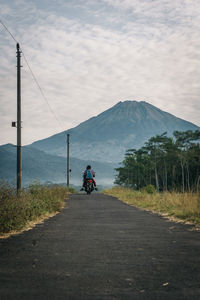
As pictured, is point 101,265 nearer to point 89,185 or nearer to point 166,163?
point 89,185

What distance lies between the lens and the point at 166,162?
308ft

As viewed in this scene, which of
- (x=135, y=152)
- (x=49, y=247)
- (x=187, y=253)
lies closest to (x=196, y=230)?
(x=187, y=253)

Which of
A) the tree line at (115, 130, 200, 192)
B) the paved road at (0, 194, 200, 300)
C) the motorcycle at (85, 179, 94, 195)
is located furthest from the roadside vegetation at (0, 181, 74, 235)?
the tree line at (115, 130, 200, 192)

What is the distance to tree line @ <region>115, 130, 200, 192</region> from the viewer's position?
8562 centimetres

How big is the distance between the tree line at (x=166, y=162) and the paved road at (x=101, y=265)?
74344 mm

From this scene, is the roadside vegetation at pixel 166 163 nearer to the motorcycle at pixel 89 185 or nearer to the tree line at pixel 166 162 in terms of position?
the tree line at pixel 166 162

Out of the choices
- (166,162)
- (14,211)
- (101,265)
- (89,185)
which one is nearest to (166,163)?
(166,162)

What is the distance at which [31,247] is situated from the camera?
275 inches

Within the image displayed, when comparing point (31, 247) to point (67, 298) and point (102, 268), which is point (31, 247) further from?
point (67, 298)

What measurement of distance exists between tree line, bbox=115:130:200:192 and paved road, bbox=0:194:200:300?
74.3m

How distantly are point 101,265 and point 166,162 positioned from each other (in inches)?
3548

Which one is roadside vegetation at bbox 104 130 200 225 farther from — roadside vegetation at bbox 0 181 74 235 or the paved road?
the paved road

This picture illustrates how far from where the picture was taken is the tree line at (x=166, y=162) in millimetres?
85625

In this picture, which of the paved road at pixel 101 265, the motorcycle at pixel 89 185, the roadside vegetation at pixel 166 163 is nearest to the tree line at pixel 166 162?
the roadside vegetation at pixel 166 163
